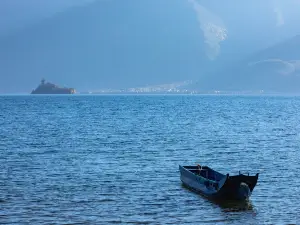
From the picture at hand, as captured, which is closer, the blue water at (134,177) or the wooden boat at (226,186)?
the blue water at (134,177)

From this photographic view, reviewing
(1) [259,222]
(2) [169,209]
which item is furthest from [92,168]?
(1) [259,222]

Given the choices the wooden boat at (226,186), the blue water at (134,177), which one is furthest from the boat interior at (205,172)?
the wooden boat at (226,186)

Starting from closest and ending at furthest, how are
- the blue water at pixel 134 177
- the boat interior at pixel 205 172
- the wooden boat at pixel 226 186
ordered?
the blue water at pixel 134 177 < the wooden boat at pixel 226 186 < the boat interior at pixel 205 172

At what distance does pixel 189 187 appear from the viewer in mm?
34500

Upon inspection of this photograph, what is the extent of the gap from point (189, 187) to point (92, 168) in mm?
8834

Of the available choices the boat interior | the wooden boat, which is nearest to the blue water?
the wooden boat

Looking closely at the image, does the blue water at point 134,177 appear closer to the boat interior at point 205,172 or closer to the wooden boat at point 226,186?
the wooden boat at point 226,186

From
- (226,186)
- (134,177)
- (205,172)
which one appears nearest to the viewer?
(226,186)

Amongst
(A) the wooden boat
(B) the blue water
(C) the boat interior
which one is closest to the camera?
(B) the blue water

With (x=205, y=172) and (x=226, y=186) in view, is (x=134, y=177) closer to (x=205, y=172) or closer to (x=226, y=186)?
(x=205, y=172)

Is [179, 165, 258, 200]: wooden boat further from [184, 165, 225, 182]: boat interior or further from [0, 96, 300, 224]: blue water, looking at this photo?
[184, 165, 225, 182]: boat interior

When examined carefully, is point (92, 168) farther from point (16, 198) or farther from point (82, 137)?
point (82, 137)

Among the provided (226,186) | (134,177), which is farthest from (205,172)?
(226,186)

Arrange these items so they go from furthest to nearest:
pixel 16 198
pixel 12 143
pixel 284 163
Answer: pixel 12 143
pixel 284 163
pixel 16 198
